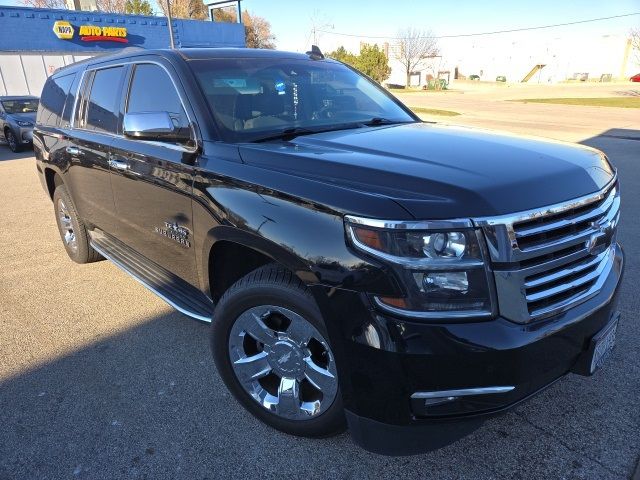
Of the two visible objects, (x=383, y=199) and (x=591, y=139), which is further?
(x=591, y=139)

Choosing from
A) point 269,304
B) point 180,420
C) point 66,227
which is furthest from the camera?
point 66,227

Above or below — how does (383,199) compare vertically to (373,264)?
above

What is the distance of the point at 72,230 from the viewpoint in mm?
5035

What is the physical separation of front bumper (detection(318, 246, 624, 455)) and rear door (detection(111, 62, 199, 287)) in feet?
4.44

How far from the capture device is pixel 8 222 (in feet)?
22.5

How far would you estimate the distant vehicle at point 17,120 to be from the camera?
45.6 ft

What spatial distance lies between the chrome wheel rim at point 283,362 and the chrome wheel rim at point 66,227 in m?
3.22

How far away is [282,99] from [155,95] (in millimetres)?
822

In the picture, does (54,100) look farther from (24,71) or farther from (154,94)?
(24,71)

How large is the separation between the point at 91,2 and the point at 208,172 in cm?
3591

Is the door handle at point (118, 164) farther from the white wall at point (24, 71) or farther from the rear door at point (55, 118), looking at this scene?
the white wall at point (24, 71)

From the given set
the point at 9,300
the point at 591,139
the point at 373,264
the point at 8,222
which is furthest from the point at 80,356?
the point at 591,139

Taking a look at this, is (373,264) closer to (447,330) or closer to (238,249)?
(447,330)

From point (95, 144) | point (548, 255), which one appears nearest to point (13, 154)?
point (95, 144)
